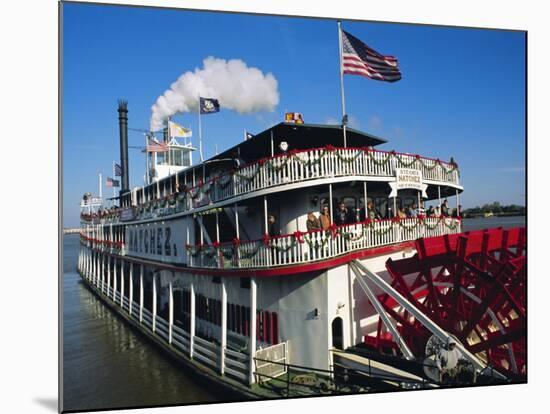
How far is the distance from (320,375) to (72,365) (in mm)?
4594

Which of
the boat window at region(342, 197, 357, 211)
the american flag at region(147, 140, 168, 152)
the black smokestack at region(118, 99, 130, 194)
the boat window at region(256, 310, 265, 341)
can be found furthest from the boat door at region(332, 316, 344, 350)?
the black smokestack at region(118, 99, 130, 194)

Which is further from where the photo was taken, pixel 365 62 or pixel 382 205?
pixel 382 205

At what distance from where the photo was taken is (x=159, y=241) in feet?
30.5

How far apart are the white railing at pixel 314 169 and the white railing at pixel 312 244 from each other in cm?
75

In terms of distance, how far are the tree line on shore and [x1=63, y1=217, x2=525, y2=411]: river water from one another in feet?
0.35

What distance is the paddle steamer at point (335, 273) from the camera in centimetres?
566

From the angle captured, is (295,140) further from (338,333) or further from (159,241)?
(159,241)

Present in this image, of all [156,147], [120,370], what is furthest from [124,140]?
[120,370]

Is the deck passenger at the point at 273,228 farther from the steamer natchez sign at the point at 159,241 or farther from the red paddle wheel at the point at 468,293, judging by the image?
the steamer natchez sign at the point at 159,241

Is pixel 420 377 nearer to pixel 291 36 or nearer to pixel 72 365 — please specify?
pixel 291 36

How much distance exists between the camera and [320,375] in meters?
A: 5.77

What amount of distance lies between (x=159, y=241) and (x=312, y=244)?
4760mm

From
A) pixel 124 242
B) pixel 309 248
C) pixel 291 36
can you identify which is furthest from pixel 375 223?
pixel 124 242

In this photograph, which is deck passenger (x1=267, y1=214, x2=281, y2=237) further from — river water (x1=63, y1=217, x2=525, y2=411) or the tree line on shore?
the tree line on shore
